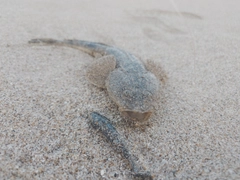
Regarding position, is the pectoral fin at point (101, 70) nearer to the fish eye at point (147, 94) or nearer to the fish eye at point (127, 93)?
the fish eye at point (127, 93)

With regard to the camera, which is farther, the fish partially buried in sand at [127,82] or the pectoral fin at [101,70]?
Result: the pectoral fin at [101,70]

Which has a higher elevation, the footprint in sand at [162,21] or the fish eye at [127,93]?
the fish eye at [127,93]

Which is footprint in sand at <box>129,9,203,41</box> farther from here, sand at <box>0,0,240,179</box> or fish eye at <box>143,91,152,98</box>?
fish eye at <box>143,91,152,98</box>

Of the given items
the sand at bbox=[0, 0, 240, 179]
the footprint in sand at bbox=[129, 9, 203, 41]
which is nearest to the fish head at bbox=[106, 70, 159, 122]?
the sand at bbox=[0, 0, 240, 179]

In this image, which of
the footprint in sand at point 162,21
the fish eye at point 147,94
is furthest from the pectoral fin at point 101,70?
the footprint in sand at point 162,21

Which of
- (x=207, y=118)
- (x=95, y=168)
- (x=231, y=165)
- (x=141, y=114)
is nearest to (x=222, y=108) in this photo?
(x=207, y=118)

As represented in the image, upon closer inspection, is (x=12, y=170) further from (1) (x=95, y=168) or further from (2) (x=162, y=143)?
(2) (x=162, y=143)
